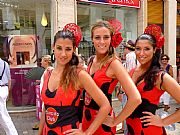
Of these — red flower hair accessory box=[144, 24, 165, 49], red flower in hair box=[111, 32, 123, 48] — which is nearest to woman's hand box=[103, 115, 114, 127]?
red flower in hair box=[111, 32, 123, 48]

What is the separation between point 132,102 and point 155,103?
1.04 ft

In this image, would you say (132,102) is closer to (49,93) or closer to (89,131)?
(89,131)

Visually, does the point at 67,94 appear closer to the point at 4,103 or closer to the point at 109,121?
the point at 109,121

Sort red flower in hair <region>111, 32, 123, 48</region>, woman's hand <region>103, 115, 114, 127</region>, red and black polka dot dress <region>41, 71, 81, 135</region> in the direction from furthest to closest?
red flower in hair <region>111, 32, 123, 48</region> < woman's hand <region>103, 115, 114, 127</region> < red and black polka dot dress <region>41, 71, 81, 135</region>

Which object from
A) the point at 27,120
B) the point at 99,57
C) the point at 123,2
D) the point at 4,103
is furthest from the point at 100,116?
the point at 123,2

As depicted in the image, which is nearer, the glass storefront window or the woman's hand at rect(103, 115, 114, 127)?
the woman's hand at rect(103, 115, 114, 127)

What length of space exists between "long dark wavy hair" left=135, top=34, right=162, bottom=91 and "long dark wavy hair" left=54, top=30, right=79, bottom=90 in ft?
2.11

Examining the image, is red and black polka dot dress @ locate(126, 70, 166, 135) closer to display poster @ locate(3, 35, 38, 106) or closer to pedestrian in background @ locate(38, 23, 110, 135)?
pedestrian in background @ locate(38, 23, 110, 135)

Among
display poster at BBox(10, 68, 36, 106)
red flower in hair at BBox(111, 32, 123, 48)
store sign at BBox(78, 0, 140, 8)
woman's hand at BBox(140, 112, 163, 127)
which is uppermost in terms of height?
store sign at BBox(78, 0, 140, 8)

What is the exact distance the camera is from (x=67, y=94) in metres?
2.11

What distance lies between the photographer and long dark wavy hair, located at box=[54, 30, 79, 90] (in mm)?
2135

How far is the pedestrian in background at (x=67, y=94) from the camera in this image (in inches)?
83.1

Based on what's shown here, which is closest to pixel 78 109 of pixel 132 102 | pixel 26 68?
pixel 132 102

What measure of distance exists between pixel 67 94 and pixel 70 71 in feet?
0.70
